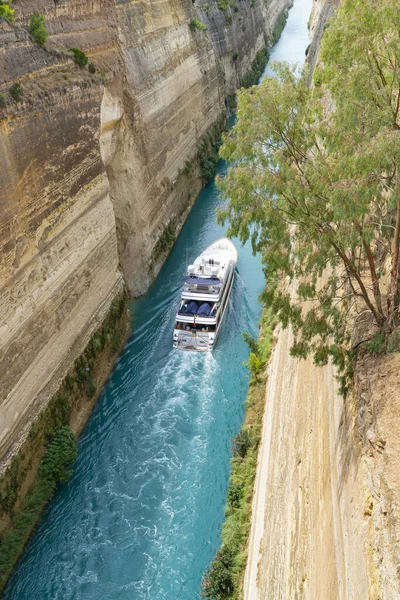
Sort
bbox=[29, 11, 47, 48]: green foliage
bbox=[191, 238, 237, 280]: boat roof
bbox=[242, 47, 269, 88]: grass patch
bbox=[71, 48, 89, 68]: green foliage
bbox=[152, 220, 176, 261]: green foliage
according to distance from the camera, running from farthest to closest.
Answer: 1. bbox=[242, 47, 269, 88]: grass patch
2. bbox=[152, 220, 176, 261]: green foliage
3. bbox=[191, 238, 237, 280]: boat roof
4. bbox=[71, 48, 89, 68]: green foliage
5. bbox=[29, 11, 47, 48]: green foliage

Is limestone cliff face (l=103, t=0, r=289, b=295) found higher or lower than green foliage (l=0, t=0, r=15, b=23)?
lower

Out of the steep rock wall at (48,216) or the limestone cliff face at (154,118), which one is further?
the limestone cliff face at (154,118)

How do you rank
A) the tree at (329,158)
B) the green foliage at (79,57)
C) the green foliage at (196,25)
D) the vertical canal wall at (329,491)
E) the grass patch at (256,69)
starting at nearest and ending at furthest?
the vertical canal wall at (329,491) → the tree at (329,158) → the green foliage at (79,57) → the green foliage at (196,25) → the grass patch at (256,69)

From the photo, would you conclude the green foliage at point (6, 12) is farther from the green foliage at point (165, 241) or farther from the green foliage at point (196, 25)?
the green foliage at point (196, 25)

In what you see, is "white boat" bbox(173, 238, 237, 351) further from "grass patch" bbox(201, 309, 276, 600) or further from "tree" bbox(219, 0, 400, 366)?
"tree" bbox(219, 0, 400, 366)

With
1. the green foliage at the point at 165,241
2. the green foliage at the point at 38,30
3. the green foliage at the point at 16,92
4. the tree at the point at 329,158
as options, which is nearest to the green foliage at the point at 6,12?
the green foliage at the point at 38,30

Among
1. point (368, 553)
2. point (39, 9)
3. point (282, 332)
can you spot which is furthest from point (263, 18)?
point (368, 553)

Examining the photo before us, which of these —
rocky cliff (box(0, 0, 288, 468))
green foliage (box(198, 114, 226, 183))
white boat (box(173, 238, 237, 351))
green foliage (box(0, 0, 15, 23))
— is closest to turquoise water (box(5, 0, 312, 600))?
white boat (box(173, 238, 237, 351))

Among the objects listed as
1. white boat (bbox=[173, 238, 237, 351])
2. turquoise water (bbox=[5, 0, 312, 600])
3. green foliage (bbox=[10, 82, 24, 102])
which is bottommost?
turquoise water (bbox=[5, 0, 312, 600])
